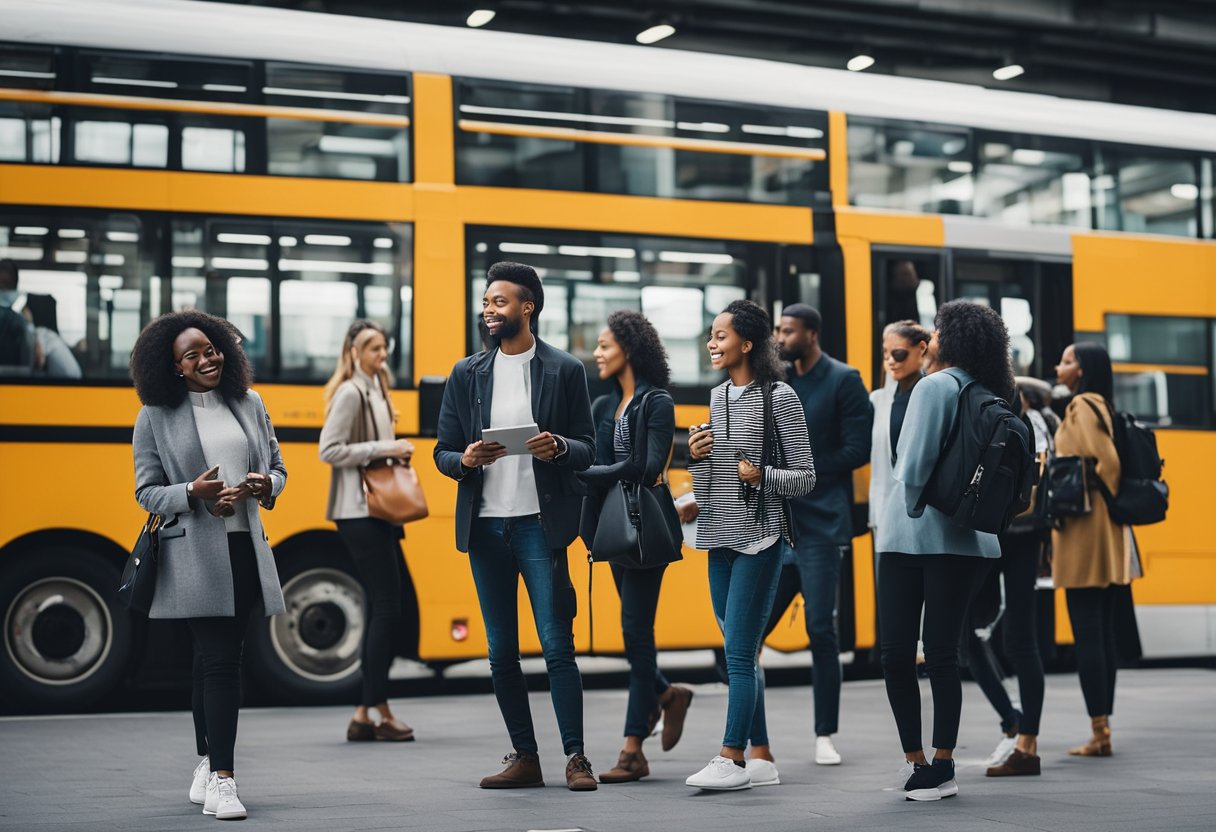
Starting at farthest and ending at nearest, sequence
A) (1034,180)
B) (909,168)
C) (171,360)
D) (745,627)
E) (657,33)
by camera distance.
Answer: (657,33), (1034,180), (909,168), (745,627), (171,360)

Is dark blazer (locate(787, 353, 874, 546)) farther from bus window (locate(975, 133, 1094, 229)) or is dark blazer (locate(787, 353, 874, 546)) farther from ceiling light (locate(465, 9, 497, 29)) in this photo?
ceiling light (locate(465, 9, 497, 29))

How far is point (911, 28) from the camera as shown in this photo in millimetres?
20328

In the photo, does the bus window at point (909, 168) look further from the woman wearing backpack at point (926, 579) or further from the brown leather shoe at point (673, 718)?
the woman wearing backpack at point (926, 579)

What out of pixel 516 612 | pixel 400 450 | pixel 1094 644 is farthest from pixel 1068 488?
pixel 400 450

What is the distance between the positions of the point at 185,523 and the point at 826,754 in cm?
307

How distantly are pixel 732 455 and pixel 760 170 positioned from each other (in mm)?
4841

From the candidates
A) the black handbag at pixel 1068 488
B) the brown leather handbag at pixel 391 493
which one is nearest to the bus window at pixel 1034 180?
the black handbag at pixel 1068 488

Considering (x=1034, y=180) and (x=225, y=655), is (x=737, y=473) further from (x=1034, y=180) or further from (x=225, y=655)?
(x=1034, y=180)

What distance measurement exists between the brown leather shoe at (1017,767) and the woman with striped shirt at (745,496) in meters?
0.99

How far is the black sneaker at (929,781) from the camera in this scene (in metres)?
6.40

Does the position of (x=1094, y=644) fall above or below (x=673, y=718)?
above

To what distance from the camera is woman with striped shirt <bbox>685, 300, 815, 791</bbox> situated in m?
6.63

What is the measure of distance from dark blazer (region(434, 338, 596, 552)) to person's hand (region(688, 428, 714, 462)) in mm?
403

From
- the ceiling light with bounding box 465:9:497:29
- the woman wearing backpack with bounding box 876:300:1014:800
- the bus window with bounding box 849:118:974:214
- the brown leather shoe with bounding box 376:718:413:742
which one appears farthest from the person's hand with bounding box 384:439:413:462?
the ceiling light with bounding box 465:9:497:29
